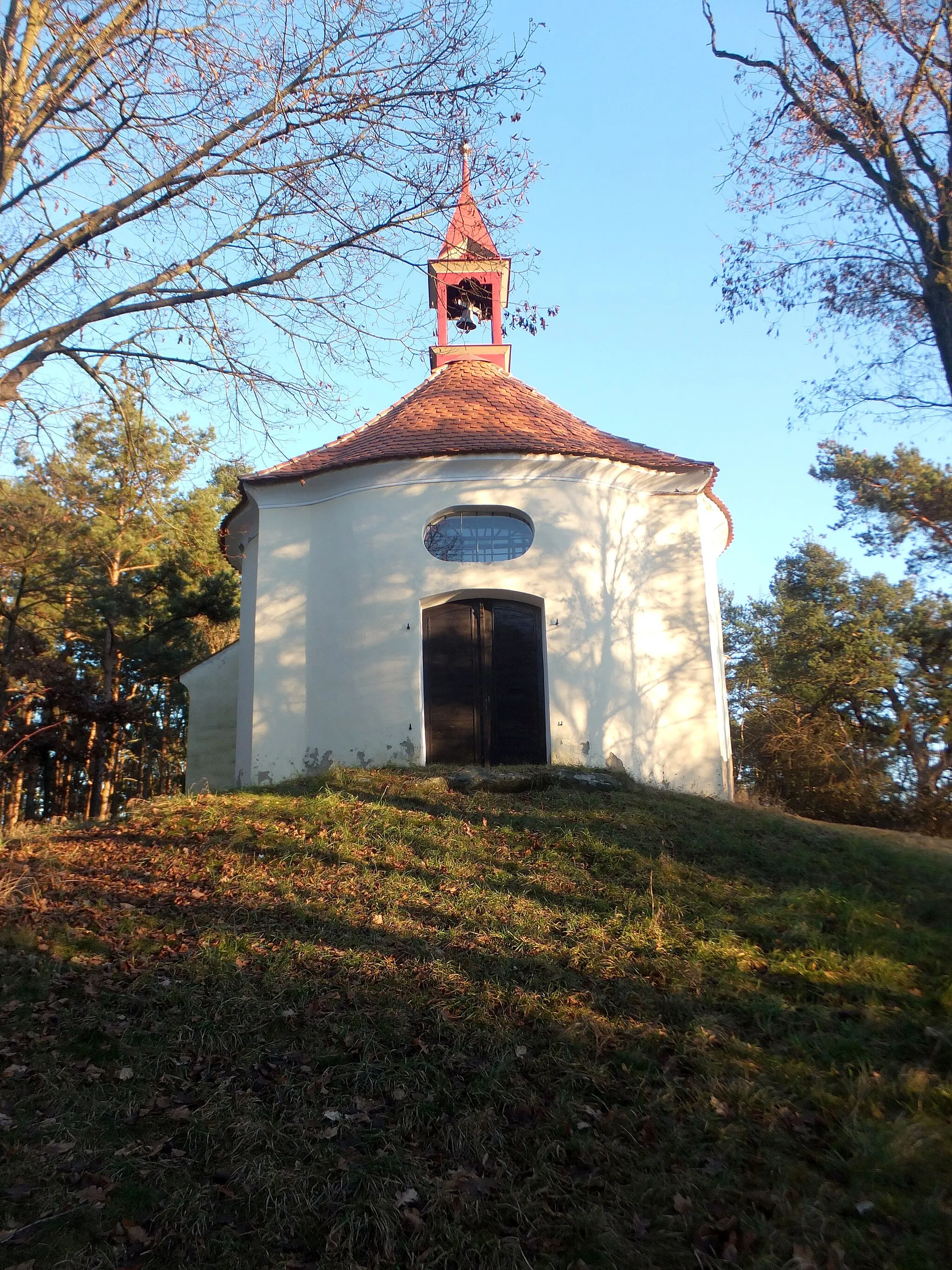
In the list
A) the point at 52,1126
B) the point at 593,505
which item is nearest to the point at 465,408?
the point at 593,505

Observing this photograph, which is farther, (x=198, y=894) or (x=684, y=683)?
(x=684, y=683)

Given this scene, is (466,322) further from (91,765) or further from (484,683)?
(91,765)

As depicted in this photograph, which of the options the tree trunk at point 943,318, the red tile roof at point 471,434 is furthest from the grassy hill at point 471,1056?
the red tile roof at point 471,434

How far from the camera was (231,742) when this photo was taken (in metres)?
17.3

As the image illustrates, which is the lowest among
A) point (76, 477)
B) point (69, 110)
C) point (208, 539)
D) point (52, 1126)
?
point (52, 1126)

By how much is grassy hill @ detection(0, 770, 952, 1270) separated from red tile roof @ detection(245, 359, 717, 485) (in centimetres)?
622

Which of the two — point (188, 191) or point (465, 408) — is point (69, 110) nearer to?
point (188, 191)

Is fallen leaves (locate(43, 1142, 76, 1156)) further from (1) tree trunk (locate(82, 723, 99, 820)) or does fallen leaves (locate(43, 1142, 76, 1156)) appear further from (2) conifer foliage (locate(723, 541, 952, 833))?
(1) tree trunk (locate(82, 723, 99, 820))

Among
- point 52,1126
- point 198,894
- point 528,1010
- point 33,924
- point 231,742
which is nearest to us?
point 52,1126

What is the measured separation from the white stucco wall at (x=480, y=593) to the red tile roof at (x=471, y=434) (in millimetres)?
196

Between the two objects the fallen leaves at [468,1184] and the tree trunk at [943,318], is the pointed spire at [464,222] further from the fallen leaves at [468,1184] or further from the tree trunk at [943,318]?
the fallen leaves at [468,1184]

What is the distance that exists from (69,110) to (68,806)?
2226cm

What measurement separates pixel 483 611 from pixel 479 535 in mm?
1116

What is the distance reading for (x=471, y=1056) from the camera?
565cm
